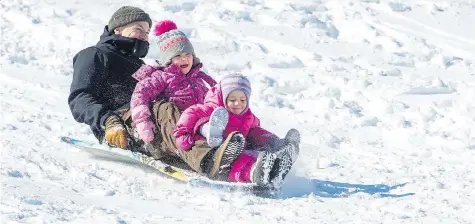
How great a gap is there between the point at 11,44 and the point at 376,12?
474cm

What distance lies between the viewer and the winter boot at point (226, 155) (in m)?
4.36

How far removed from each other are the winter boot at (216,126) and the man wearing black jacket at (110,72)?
2.30 feet

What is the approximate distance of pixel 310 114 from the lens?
6.95 m

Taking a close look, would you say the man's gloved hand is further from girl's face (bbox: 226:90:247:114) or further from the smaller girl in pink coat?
girl's face (bbox: 226:90:247:114)

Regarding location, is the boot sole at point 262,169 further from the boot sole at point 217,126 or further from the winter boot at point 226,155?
the boot sole at point 217,126

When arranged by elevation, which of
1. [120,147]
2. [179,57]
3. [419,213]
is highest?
[179,57]

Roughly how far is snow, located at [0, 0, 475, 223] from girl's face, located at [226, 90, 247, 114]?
22.0 inches

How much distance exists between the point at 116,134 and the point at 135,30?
3.46ft

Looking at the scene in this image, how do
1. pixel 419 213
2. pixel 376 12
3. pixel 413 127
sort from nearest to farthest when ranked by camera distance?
pixel 419 213 < pixel 413 127 < pixel 376 12

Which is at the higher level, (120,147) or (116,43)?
(116,43)

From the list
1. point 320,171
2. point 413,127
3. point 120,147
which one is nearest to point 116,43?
point 120,147

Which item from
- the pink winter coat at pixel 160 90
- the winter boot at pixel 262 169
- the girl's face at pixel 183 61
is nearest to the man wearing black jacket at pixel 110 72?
the pink winter coat at pixel 160 90

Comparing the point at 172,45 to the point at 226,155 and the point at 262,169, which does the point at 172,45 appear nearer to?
the point at 226,155

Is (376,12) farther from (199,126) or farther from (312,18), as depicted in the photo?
(199,126)
